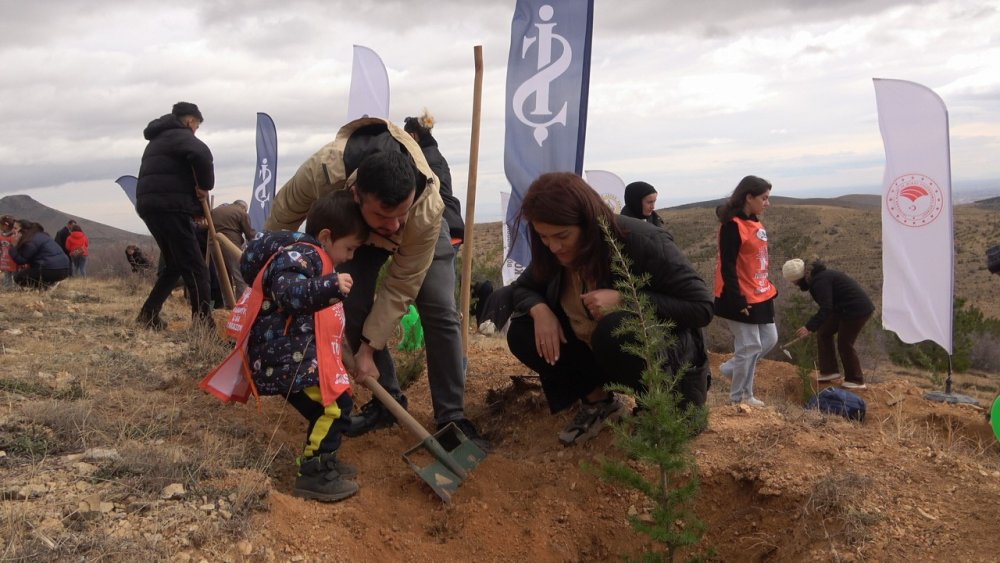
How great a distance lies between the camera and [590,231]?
2967 mm

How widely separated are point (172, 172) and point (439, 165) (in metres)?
2.39

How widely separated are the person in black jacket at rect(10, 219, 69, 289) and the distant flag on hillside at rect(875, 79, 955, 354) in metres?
8.44

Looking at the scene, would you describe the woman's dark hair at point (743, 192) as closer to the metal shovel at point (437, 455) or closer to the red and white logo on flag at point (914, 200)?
the red and white logo on flag at point (914, 200)

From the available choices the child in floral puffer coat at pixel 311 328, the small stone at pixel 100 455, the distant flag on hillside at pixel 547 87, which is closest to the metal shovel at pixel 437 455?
the child in floral puffer coat at pixel 311 328

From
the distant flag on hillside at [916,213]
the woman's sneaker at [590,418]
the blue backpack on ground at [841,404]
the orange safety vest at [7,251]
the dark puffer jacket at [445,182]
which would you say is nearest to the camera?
the woman's sneaker at [590,418]

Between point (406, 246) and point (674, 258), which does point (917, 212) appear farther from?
point (406, 246)

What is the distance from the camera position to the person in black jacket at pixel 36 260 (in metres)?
8.03

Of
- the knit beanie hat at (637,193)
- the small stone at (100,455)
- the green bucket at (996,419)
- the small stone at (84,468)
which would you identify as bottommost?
the small stone at (84,468)

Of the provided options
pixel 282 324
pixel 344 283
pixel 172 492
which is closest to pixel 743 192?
pixel 344 283

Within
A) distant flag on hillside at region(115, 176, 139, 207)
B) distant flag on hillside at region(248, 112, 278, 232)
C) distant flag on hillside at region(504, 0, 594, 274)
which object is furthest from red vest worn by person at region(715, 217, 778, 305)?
distant flag on hillside at region(115, 176, 139, 207)

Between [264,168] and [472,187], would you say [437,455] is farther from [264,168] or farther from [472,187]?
[264,168]

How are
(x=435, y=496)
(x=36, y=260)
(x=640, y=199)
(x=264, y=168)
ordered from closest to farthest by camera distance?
1. (x=435, y=496)
2. (x=640, y=199)
3. (x=36, y=260)
4. (x=264, y=168)

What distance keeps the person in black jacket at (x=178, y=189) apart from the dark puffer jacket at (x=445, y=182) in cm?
200

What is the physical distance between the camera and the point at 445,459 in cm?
316
